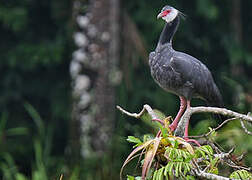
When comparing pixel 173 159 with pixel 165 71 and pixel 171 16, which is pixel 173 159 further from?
pixel 171 16

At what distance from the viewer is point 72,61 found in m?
7.05

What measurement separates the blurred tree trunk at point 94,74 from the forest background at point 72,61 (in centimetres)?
1

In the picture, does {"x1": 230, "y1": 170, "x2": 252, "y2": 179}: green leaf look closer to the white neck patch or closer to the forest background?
the white neck patch

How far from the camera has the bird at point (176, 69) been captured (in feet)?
12.3

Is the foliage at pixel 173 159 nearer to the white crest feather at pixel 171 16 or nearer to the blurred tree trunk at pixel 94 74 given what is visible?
the white crest feather at pixel 171 16

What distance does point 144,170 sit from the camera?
8.69 feet

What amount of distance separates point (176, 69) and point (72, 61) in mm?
3436

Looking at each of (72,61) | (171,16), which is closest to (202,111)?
(171,16)

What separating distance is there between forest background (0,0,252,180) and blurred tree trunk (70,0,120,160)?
0.05ft

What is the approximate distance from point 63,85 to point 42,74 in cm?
50

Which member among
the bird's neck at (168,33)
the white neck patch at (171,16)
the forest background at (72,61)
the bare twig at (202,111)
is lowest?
the forest background at (72,61)

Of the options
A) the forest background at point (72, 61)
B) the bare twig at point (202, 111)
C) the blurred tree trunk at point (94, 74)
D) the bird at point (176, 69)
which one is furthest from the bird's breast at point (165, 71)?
the blurred tree trunk at point (94, 74)

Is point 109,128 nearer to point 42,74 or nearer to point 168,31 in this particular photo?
point 42,74

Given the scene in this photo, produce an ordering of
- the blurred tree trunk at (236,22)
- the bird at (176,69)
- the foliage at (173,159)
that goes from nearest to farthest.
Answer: the foliage at (173,159)
the bird at (176,69)
the blurred tree trunk at (236,22)
